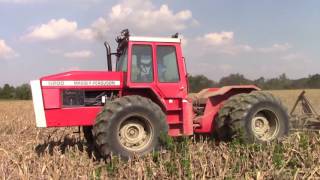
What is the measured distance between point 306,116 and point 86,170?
20.2 feet

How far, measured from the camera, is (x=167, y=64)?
30.0 feet

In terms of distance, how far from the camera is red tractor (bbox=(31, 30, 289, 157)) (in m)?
8.30

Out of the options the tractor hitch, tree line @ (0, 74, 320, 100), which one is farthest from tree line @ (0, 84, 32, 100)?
the tractor hitch

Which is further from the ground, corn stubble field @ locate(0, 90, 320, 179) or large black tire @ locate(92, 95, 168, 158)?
large black tire @ locate(92, 95, 168, 158)

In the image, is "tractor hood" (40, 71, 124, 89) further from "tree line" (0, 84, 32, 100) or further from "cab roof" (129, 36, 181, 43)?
"tree line" (0, 84, 32, 100)

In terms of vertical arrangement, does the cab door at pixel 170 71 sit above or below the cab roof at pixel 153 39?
below

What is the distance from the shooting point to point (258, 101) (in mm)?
9109

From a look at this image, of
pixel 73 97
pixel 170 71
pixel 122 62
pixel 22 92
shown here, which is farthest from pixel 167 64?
pixel 22 92

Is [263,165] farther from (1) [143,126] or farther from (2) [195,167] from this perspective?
(1) [143,126]

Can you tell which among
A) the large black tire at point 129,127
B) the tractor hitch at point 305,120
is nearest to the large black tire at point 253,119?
the tractor hitch at point 305,120

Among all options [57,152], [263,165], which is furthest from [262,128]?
[57,152]

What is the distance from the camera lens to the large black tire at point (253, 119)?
8852 mm

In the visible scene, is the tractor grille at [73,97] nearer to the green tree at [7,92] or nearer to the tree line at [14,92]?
the tree line at [14,92]

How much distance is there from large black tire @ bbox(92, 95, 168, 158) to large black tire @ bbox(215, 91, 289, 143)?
4.21 ft
